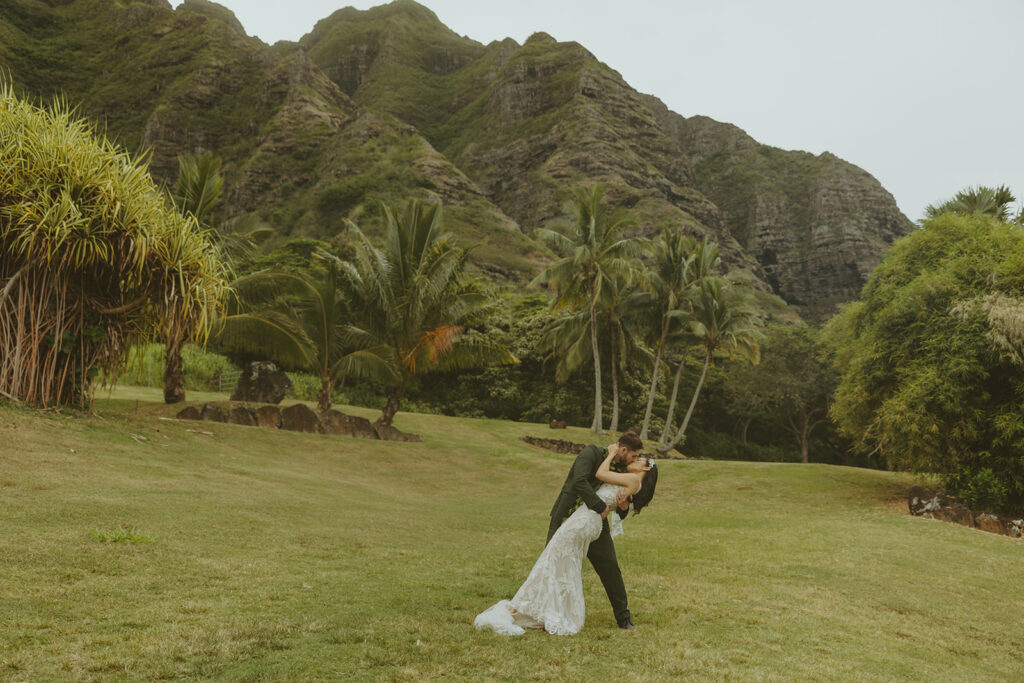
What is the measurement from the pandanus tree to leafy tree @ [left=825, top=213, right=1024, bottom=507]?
19.1 meters

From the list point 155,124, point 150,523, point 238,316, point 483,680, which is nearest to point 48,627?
point 483,680

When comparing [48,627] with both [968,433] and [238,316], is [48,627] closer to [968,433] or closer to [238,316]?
[238,316]

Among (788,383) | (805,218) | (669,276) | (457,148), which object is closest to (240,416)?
(669,276)

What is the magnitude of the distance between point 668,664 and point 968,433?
51.2ft

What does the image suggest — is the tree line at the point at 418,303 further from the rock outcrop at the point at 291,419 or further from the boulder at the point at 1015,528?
the boulder at the point at 1015,528

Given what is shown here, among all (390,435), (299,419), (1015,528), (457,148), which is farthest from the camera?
(457,148)

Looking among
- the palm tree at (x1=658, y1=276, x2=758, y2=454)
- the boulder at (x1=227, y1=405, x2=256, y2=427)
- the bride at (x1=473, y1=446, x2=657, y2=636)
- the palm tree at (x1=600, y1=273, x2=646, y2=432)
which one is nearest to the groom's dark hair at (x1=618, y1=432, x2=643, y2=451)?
the bride at (x1=473, y1=446, x2=657, y2=636)

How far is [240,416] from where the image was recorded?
64.6ft

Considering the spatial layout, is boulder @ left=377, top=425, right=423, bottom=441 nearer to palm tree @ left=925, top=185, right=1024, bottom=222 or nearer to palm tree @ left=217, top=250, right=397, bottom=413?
palm tree @ left=217, top=250, right=397, bottom=413

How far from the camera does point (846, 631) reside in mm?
6219

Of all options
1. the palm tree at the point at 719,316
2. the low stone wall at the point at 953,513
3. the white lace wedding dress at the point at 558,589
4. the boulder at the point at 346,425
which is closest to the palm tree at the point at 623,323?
the palm tree at the point at 719,316

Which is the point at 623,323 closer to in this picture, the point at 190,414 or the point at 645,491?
the point at 190,414

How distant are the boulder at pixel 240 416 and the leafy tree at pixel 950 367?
64.1 ft

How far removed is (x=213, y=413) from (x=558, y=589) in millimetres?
17159
